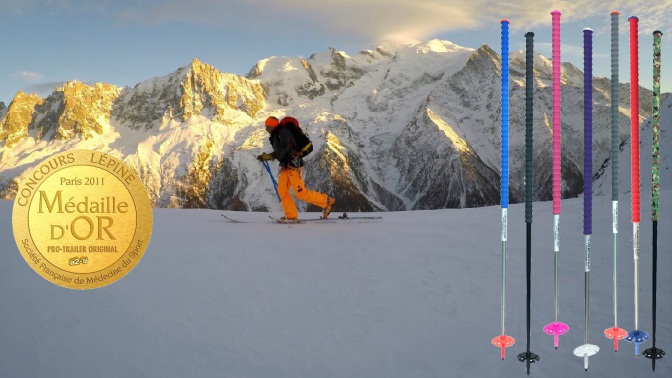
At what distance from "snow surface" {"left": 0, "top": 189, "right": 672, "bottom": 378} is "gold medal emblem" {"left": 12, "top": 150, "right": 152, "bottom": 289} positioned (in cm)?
30

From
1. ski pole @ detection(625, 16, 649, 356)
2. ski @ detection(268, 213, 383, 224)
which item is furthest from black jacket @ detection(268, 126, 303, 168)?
ski pole @ detection(625, 16, 649, 356)

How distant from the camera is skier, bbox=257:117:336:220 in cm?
1203

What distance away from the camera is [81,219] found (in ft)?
26.5

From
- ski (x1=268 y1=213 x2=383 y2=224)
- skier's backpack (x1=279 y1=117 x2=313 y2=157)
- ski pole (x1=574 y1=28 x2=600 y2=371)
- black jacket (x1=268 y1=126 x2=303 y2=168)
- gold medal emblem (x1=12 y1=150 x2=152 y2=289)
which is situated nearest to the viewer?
ski pole (x1=574 y1=28 x2=600 y2=371)

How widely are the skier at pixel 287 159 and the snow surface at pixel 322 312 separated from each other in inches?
126

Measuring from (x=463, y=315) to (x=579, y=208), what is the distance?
8220 mm

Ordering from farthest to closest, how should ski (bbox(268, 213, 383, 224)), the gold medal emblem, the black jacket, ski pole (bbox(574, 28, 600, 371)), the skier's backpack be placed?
ski (bbox(268, 213, 383, 224)) < the skier's backpack < the black jacket < the gold medal emblem < ski pole (bbox(574, 28, 600, 371))

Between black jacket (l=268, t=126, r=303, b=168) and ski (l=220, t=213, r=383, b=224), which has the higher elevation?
black jacket (l=268, t=126, r=303, b=168)

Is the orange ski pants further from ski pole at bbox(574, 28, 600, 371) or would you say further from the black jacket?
ski pole at bbox(574, 28, 600, 371)

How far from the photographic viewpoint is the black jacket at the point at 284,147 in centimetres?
1199

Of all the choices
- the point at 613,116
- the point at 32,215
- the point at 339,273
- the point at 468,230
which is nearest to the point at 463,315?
the point at 339,273

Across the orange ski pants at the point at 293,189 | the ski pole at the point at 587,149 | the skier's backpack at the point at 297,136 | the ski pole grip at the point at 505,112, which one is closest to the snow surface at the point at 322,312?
the ski pole at the point at 587,149

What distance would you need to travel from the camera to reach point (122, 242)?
797cm

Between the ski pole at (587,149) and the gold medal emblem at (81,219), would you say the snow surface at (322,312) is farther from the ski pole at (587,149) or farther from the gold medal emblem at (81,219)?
the gold medal emblem at (81,219)
